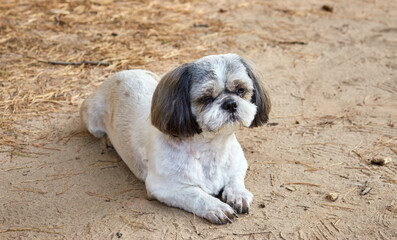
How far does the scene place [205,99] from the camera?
401cm

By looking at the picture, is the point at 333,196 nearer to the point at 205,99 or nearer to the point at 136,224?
the point at 205,99

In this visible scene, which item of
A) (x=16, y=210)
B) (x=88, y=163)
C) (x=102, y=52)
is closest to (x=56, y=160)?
(x=88, y=163)

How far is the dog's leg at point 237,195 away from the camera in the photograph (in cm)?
423

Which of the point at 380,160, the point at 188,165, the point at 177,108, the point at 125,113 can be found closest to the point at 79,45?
the point at 125,113

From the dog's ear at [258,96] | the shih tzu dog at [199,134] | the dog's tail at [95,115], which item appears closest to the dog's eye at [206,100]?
the shih tzu dog at [199,134]

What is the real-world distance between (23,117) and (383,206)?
13.7 ft

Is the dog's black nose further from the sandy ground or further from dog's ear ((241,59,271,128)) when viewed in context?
the sandy ground

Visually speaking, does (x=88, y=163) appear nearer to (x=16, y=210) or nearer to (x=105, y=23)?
(x=16, y=210)

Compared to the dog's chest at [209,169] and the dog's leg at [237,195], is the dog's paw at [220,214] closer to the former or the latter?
the dog's leg at [237,195]

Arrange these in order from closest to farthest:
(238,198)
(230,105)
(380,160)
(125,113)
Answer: (230,105) → (238,198) → (380,160) → (125,113)

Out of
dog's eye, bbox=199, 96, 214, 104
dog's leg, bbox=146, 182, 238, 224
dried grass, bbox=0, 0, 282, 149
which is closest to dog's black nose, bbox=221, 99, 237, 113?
dog's eye, bbox=199, 96, 214, 104

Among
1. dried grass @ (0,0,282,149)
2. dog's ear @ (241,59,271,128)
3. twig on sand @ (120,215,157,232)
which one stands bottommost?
dried grass @ (0,0,282,149)

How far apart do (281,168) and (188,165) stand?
1.16 m

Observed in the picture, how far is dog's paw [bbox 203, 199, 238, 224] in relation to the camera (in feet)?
13.2
